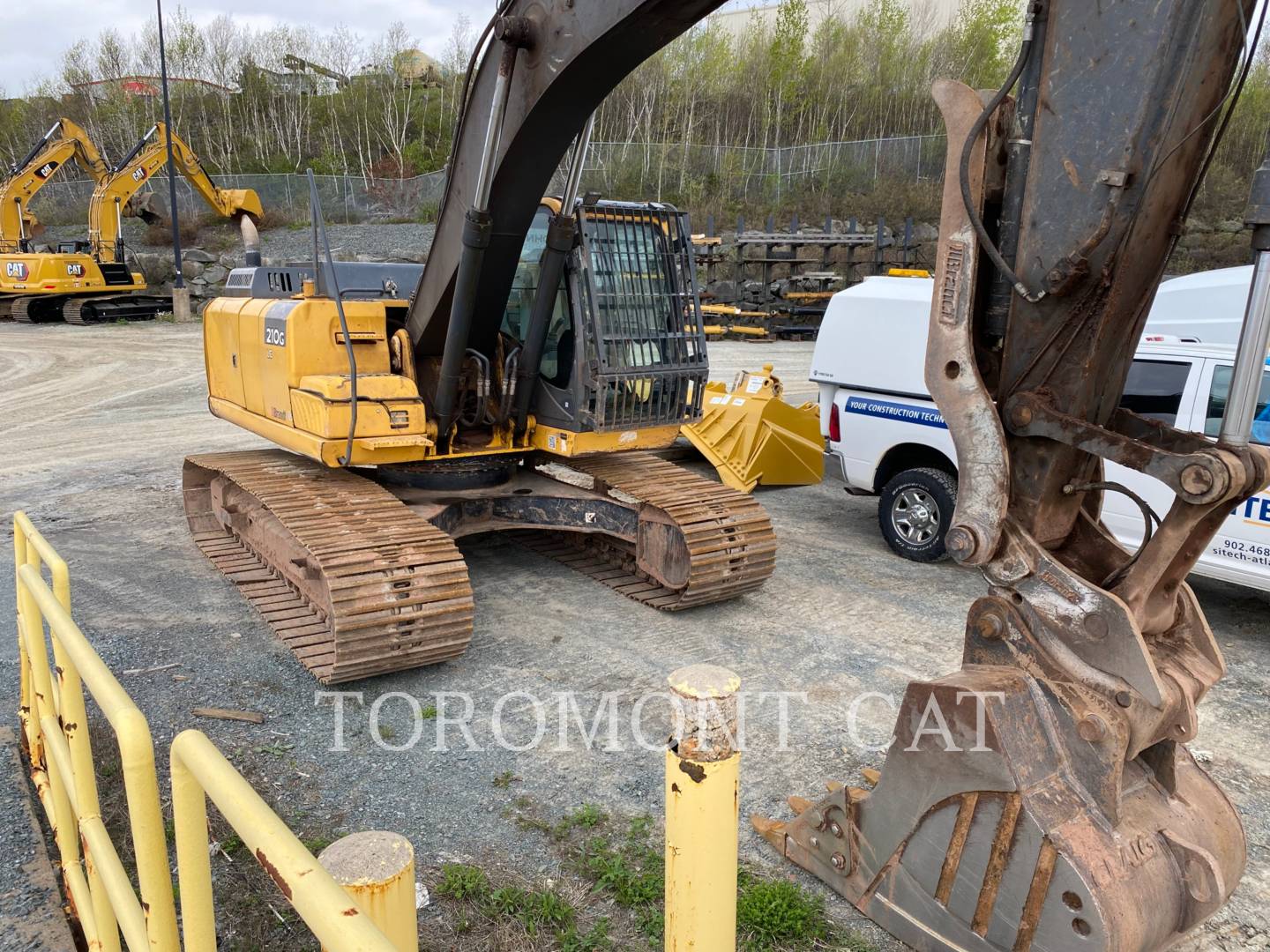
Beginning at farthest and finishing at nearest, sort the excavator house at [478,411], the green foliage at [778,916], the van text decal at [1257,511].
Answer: the van text decal at [1257,511]
the excavator house at [478,411]
the green foliage at [778,916]

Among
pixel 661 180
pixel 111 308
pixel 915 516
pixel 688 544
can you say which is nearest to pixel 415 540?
pixel 688 544

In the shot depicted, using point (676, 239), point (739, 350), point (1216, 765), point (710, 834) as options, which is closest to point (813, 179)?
point (739, 350)

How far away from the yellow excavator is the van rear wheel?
19.8 meters

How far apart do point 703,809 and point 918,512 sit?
551cm

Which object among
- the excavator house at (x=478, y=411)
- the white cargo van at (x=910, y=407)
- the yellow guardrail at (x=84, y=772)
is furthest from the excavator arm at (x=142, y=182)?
the yellow guardrail at (x=84, y=772)

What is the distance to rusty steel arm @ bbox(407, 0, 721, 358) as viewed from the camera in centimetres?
398

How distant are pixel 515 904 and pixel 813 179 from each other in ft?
109

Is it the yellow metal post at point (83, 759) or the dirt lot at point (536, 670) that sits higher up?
the yellow metal post at point (83, 759)

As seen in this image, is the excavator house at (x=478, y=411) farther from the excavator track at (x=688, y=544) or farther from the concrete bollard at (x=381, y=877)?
the concrete bollard at (x=381, y=877)

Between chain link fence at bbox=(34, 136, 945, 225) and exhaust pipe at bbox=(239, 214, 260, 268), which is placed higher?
chain link fence at bbox=(34, 136, 945, 225)

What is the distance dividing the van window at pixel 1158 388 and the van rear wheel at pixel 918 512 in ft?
4.47

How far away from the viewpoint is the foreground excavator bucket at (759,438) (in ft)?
30.5

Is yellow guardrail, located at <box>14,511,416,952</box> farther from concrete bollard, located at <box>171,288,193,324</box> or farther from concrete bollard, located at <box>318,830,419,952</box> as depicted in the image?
concrete bollard, located at <box>171,288,193,324</box>

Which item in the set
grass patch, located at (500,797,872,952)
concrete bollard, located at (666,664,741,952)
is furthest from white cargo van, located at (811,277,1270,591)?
concrete bollard, located at (666,664,741,952)
